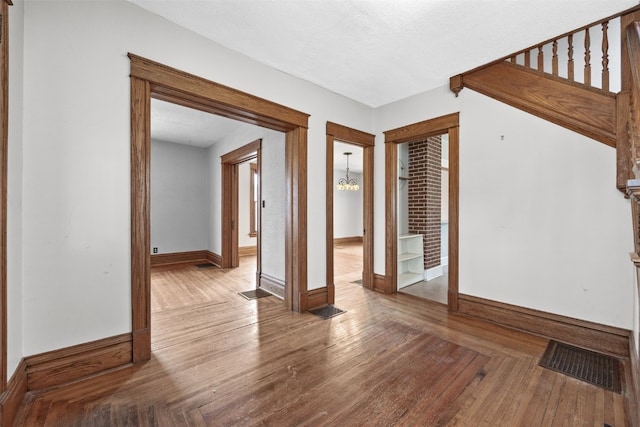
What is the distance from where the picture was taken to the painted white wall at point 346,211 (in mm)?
9734

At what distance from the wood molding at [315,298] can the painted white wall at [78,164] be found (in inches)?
65.4

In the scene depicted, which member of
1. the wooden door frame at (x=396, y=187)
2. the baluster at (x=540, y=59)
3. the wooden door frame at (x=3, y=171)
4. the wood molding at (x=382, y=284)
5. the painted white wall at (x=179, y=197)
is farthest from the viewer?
the painted white wall at (x=179, y=197)

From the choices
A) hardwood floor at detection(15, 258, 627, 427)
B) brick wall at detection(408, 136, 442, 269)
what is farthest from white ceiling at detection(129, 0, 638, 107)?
hardwood floor at detection(15, 258, 627, 427)

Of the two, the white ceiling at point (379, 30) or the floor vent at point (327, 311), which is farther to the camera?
the floor vent at point (327, 311)

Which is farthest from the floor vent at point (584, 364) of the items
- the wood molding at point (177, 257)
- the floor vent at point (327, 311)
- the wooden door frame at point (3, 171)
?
the wood molding at point (177, 257)

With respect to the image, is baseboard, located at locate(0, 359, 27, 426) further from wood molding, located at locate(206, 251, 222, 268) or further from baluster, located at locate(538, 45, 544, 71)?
baluster, located at locate(538, 45, 544, 71)

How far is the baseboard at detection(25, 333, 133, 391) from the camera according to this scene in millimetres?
1677

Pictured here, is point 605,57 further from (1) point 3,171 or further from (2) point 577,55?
(1) point 3,171

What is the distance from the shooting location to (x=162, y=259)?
18.6ft

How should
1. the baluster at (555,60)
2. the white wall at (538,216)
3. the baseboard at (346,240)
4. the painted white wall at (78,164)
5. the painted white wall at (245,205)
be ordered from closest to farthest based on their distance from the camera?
the painted white wall at (78,164), the white wall at (538,216), the baluster at (555,60), the painted white wall at (245,205), the baseboard at (346,240)

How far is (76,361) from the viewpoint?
1793 mm

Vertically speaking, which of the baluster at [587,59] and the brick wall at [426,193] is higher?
the baluster at [587,59]

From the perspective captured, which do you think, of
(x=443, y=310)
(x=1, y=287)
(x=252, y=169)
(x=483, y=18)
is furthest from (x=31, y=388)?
(x=252, y=169)

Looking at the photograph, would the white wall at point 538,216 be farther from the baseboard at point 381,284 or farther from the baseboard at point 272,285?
the baseboard at point 272,285
